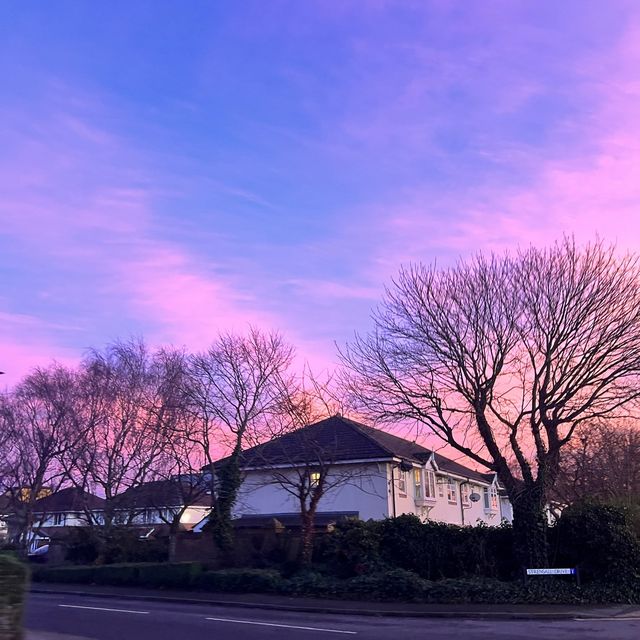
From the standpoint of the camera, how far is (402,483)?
38.1 meters

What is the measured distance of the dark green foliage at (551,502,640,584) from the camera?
21.7 m

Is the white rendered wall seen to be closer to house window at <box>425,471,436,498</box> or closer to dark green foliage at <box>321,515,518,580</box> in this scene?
house window at <box>425,471,436,498</box>

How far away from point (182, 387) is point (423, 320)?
42.1 ft

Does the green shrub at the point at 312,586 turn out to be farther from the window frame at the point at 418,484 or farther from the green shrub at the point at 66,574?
the window frame at the point at 418,484

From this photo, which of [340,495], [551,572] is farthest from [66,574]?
[551,572]

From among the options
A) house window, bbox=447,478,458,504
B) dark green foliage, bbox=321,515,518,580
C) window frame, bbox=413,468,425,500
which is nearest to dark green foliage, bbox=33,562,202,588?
dark green foliage, bbox=321,515,518,580

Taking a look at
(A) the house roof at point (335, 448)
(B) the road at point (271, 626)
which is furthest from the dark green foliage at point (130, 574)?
(A) the house roof at point (335, 448)

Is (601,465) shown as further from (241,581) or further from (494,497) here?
(241,581)

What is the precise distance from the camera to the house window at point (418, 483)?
39.6 metres

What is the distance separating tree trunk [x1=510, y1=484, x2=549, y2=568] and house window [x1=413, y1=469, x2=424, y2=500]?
53.0 ft

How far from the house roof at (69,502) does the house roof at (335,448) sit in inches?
281

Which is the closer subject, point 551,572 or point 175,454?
point 551,572

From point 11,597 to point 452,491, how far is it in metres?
41.6

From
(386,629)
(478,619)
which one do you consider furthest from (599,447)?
(386,629)
